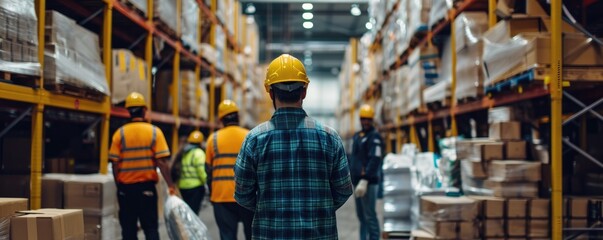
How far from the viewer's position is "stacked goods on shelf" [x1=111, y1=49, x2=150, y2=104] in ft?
23.8

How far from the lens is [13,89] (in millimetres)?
4824

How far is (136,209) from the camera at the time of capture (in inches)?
219

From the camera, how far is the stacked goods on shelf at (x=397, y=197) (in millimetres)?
7508

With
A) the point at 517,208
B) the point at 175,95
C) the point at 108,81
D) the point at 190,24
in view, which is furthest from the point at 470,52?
the point at 190,24

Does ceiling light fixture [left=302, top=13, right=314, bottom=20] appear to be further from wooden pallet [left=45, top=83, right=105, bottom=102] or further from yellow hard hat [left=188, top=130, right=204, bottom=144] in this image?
wooden pallet [left=45, top=83, right=105, bottom=102]

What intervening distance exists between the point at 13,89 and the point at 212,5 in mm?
8594

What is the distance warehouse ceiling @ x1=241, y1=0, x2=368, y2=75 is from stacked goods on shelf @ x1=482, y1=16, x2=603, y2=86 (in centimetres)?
1540

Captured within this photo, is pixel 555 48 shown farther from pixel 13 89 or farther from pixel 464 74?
pixel 13 89

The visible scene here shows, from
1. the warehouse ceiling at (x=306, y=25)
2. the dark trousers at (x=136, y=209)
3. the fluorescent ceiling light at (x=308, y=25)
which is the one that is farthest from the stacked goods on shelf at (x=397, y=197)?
the fluorescent ceiling light at (x=308, y=25)

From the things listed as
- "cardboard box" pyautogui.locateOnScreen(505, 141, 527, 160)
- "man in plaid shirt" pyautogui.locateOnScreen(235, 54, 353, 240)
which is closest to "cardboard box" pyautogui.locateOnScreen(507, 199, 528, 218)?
"cardboard box" pyautogui.locateOnScreen(505, 141, 527, 160)

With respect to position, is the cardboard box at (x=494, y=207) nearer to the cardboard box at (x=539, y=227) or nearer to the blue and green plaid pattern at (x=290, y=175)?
the cardboard box at (x=539, y=227)

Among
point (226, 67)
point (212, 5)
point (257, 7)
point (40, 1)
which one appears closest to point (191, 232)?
point (40, 1)

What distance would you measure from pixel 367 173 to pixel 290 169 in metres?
3.72

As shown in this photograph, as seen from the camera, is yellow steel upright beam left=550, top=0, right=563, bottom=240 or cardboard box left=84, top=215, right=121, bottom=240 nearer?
yellow steel upright beam left=550, top=0, right=563, bottom=240
